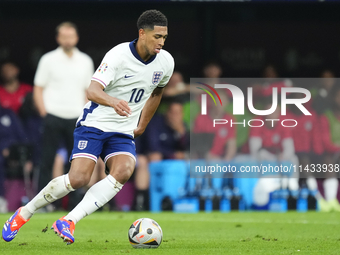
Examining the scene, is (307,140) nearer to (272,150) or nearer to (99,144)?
(272,150)

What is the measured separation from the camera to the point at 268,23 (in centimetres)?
1275

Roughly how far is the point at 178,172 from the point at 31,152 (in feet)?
7.90

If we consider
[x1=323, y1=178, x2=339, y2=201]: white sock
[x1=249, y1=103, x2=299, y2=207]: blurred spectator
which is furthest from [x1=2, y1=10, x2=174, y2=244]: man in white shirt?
[x1=323, y1=178, x2=339, y2=201]: white sock

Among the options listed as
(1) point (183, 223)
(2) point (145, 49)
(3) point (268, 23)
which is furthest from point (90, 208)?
(3) point (268, 23)

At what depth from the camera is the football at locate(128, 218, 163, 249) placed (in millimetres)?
5793

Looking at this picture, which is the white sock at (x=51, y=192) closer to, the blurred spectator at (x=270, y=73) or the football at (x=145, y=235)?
the football at (x=145, y=235)

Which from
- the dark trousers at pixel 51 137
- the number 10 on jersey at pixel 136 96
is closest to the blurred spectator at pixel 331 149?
the dark trousers at pixel 51 137

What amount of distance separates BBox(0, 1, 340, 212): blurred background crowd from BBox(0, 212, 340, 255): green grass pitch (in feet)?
3.48

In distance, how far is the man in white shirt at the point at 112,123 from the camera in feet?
19.0

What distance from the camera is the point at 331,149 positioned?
10.9 m

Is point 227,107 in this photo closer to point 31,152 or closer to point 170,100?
point 170,100

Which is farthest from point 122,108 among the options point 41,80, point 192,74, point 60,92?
point 192,74

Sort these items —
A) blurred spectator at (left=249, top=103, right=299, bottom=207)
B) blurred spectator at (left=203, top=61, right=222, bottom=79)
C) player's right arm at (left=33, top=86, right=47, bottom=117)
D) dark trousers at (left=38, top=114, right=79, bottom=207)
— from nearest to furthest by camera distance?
dark trousers at (left=38, top=114, right=79, bottom=207), player's right arm at (left=33, top=86, right=47, bottom=117), blurred spectator at (left=249, top=103, right=299, bottom=207), blurred spectator at (left=203, top=61, right=222, bottom=79)

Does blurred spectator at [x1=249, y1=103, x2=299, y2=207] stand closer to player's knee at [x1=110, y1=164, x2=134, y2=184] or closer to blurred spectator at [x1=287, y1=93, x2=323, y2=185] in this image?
blurred spectator at [x1=287, y1=93, x2=323, y2=185]
